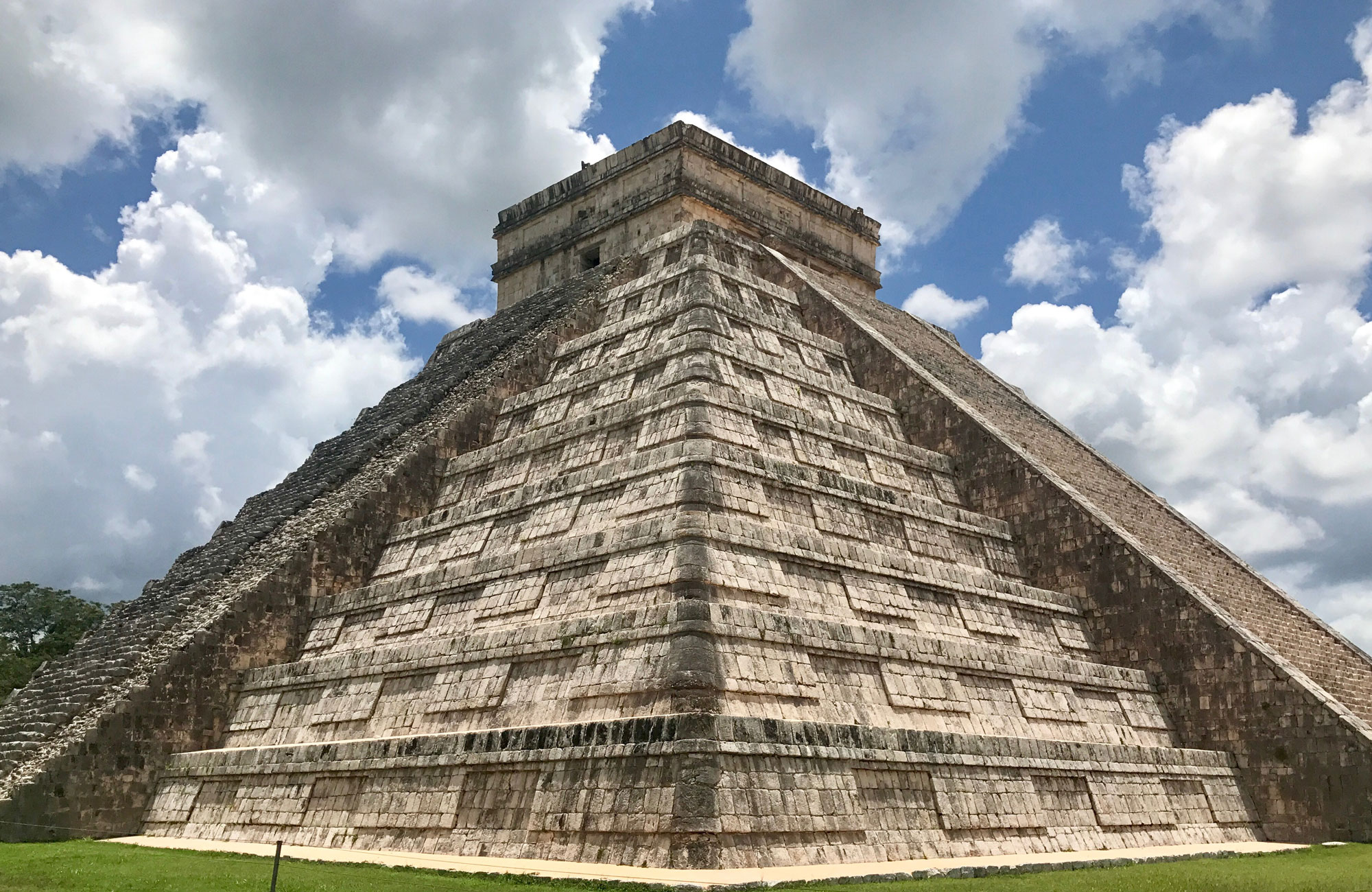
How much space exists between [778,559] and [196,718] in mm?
7076

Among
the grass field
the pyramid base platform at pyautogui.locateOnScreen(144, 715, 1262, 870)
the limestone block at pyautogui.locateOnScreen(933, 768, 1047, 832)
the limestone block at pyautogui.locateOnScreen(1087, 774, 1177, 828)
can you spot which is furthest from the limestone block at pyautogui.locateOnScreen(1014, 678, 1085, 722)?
the grass field

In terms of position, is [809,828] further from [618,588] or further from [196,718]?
A: [196,718]

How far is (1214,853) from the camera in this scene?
11.2 m

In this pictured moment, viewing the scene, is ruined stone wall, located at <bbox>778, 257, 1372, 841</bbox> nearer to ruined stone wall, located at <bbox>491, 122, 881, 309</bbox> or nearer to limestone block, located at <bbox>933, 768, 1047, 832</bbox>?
ruined stone wall, located at <bbox>491, 122, 881, 309</bbox>

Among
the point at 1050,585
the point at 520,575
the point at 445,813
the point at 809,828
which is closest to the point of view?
the point at 809,828

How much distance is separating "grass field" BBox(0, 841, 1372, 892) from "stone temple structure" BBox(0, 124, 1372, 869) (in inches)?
31.1

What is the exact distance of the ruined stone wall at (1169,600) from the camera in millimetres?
12406

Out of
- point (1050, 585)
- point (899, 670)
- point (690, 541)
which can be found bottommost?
point (899, 670)

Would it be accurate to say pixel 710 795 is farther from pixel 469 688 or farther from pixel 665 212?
pixel 665 212

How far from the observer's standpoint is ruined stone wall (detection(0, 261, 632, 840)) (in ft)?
41.8

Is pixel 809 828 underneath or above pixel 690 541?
underneath

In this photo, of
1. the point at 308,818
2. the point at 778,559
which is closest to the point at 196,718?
the point at 308,818

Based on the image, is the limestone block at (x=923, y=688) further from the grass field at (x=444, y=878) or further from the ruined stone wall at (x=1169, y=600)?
the ruined stone wall at (x=1169, y=600)

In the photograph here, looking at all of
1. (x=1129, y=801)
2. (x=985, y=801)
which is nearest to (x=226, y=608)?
(x=985, y=801)
